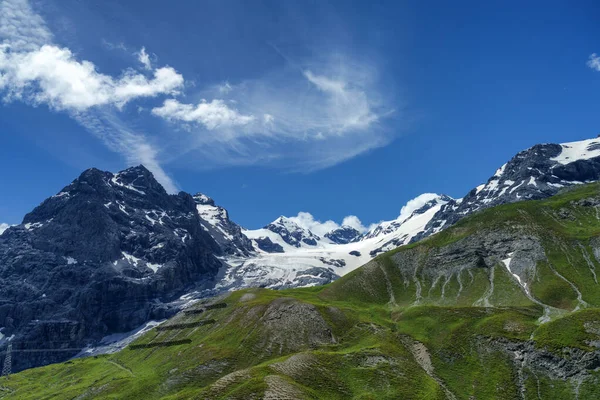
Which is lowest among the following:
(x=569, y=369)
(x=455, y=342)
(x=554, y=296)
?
(x=569, y=369)

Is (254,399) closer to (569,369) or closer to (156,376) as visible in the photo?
(156,376)

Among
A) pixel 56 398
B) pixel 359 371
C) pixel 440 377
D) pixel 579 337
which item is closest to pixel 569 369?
pixel 579 337

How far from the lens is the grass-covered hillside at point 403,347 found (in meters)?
110

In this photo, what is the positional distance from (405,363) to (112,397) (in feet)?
267

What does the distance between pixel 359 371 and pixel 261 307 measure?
62108mm

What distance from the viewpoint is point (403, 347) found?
135m

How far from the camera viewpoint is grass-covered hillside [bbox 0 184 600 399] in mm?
109688

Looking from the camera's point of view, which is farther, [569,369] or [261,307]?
[261,307]

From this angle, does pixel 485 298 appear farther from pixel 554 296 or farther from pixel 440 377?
pixel 440 377

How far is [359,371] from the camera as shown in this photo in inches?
4614

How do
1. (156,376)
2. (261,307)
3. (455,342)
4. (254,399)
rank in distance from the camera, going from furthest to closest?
(261,307), (156,376), (455,342), (254,399)

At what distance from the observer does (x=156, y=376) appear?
143250 mm

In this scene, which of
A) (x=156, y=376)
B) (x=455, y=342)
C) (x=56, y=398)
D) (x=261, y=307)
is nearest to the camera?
(x=455, y=342)

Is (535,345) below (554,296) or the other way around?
below
